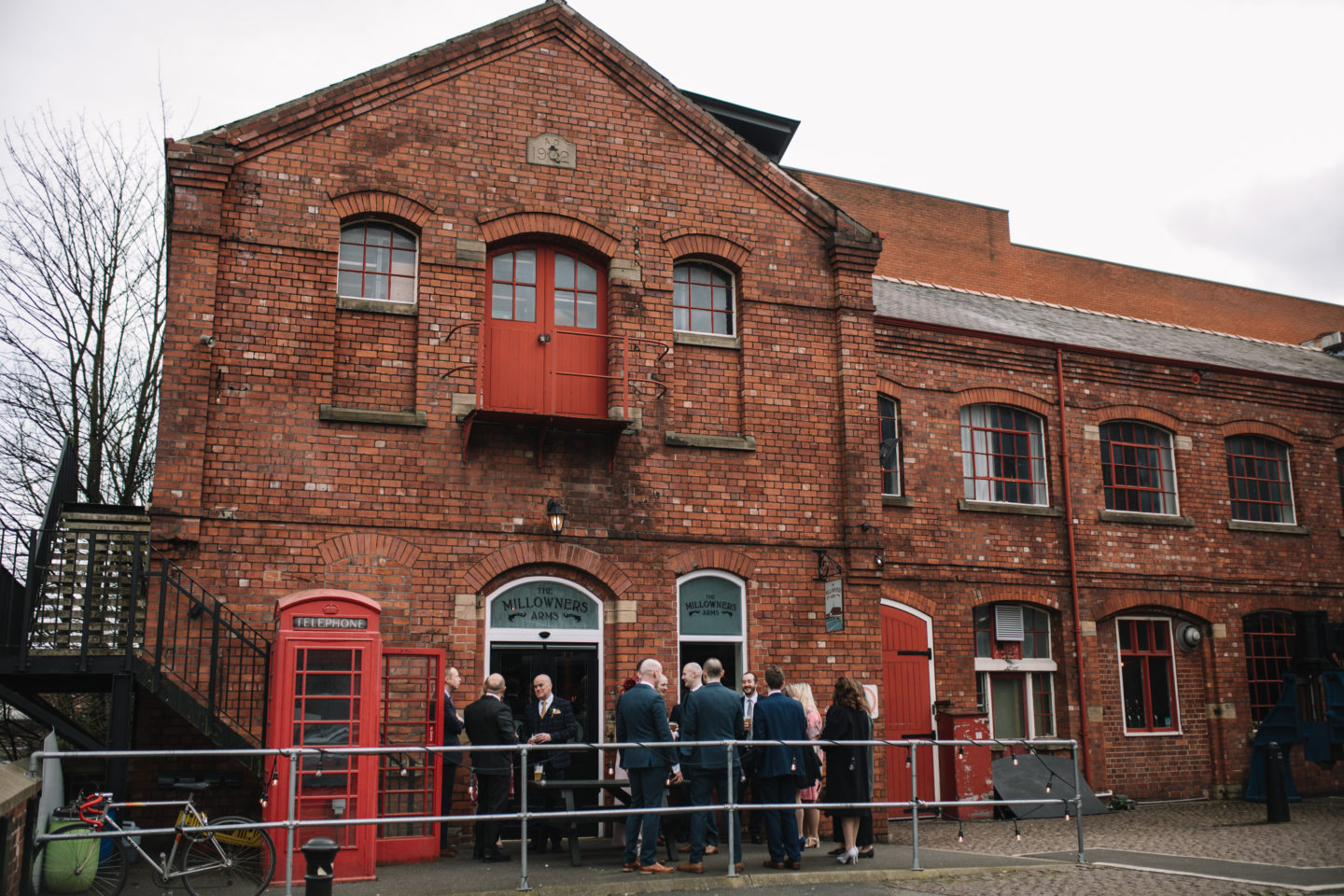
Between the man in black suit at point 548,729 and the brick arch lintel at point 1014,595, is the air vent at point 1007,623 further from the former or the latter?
the man in black suit at point 548,729

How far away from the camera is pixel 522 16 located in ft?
49.0

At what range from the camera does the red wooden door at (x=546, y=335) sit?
14.1 m

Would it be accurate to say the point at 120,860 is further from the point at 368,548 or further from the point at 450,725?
the point at 368,548

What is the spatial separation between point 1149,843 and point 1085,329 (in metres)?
11.6

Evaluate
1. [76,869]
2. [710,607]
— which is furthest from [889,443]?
[76,869]

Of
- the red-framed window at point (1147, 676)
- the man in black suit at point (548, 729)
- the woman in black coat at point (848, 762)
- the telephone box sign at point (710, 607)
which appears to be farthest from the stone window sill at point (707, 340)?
the red-framed window at point (1147, 676)

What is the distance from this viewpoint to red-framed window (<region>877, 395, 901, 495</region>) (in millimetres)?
18109

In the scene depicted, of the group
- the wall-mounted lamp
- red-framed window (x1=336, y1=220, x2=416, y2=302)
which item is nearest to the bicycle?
the wall-mounted lamp

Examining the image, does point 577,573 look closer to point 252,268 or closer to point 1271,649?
point 252,268

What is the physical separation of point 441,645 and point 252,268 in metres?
4.74

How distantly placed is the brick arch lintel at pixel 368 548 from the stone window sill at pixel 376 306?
2.60 m

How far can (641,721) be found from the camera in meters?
10.9

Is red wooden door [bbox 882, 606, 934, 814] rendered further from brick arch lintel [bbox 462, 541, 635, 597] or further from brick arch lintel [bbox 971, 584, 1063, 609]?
brick arch lintel [bbox 462, 541, 635, 597]

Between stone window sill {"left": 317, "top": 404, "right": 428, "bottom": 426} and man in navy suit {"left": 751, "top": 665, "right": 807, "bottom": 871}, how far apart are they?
16.7 feet
